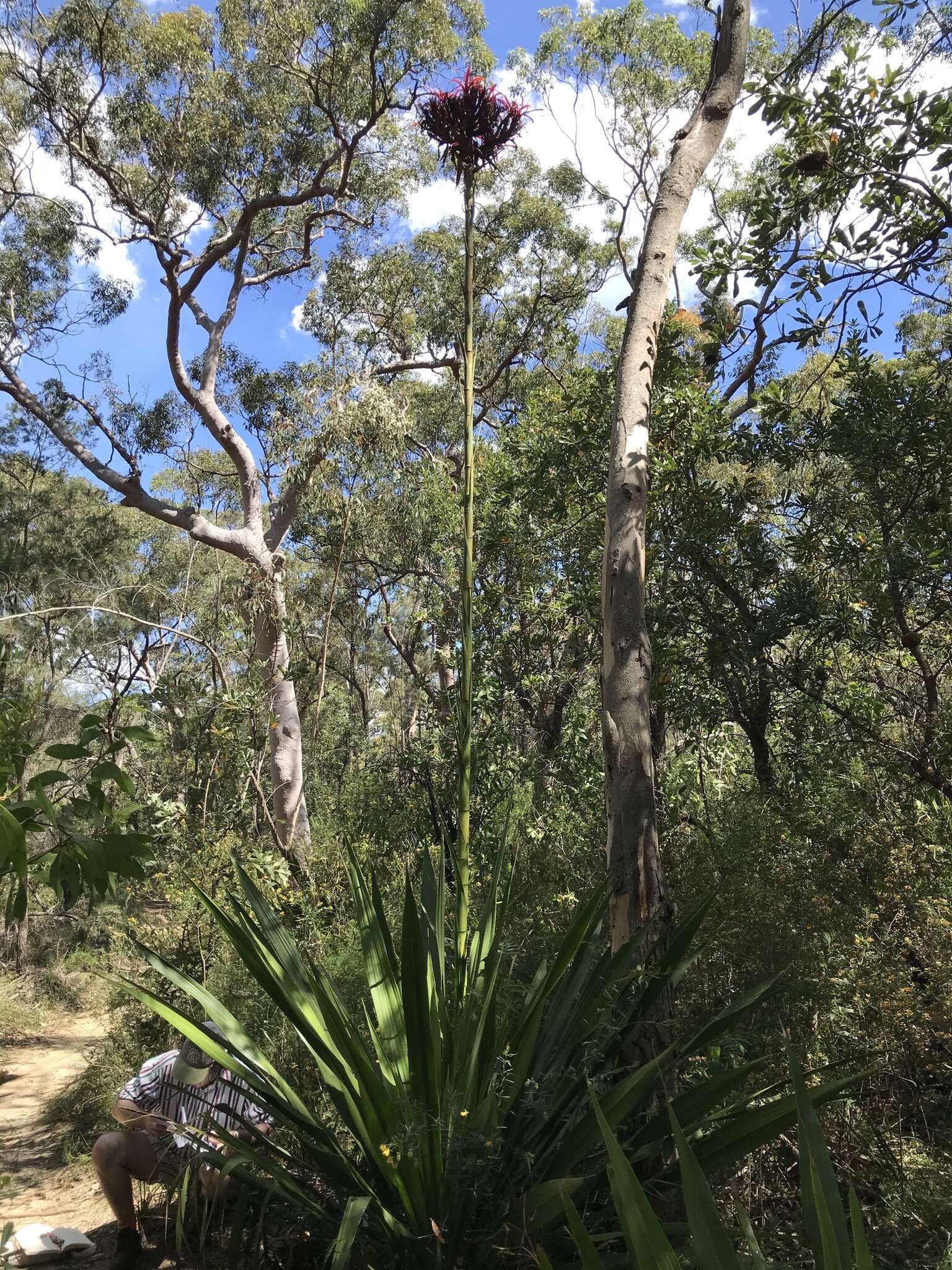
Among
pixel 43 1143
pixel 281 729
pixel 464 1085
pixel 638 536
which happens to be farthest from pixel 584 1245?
pixel 281 729

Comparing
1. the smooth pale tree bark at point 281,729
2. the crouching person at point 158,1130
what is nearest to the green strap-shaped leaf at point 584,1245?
the crouching person at point 158,1130

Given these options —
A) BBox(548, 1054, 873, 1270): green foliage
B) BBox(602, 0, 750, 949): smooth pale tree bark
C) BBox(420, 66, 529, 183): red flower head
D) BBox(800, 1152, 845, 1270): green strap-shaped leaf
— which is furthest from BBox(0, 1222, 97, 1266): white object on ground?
BBox(420, 66, 529, 183): red flower head

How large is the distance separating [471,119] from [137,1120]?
3.82 metres

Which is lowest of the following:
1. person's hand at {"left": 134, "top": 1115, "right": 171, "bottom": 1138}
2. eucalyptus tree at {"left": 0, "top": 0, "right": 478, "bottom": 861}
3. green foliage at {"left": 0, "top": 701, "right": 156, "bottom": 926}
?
person's hand at {"left": 134, "top": 1115, "right": 171, "bottom": 1138}

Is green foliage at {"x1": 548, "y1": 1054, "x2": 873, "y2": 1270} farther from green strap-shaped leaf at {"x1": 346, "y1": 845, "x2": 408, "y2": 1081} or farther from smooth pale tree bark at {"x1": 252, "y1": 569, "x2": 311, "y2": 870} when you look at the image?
smooth pale tree bark at {"x1": 252, "y1": 569, "x2": 311, "y2": 870}

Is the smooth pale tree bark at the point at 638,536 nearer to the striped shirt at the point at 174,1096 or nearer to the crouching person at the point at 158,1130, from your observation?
the crouching person at the point at 158,1130

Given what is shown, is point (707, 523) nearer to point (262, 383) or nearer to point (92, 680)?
point (262, 383)

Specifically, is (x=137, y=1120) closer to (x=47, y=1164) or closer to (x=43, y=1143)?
(x=47, y=1164)

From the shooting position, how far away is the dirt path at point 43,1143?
425 centimetres

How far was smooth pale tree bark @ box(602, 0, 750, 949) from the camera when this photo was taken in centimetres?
288

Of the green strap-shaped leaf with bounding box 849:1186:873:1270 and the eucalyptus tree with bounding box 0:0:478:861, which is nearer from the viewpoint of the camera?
the green strap-shaped leaf with bounding box 849:1186:873:1270

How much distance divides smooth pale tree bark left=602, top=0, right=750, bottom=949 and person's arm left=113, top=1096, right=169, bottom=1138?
2.12 meters

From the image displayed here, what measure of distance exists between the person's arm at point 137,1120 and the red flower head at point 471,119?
12.0 ft

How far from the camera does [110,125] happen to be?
10.1 m
